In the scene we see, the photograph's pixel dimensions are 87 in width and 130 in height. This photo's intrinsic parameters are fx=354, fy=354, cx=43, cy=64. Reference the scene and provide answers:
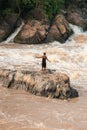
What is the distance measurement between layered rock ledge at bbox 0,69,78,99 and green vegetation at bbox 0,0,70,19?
45.1 feet

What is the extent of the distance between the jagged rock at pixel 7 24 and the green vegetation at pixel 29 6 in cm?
51

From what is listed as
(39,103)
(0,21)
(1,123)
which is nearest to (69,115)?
(39,103)

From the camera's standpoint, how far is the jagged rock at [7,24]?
3054cm

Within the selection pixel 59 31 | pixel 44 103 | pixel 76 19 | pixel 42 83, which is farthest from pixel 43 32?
pixel 44 103

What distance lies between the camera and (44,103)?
17328 mm

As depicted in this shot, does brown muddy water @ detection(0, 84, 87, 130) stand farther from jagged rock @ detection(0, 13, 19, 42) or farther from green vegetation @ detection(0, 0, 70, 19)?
green vegetation @ detection(0, 0, 70, 19)

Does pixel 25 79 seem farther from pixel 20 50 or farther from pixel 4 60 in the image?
pixel 20 50

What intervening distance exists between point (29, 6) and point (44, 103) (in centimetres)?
1714

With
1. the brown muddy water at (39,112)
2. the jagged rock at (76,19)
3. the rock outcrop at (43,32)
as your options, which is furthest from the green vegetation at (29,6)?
the brown muddy water at (39,112)

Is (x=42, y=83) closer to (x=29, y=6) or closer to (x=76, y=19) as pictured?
(x=29, y=6)

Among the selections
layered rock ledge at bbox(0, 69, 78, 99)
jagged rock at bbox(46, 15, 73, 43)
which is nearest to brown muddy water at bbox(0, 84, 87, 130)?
layered rock ledge at bbox(0, 69, 78, 99)

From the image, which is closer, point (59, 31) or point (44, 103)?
point (44, 103)

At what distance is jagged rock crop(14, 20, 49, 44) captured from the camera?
97.3 ft

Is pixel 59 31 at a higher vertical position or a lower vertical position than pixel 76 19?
lower
